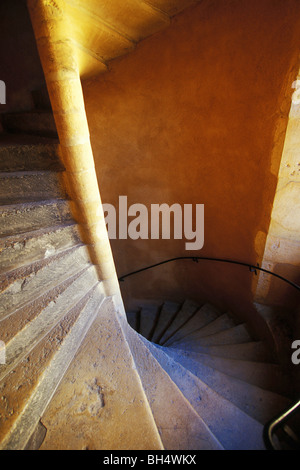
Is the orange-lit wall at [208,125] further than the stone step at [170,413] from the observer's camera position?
Yes

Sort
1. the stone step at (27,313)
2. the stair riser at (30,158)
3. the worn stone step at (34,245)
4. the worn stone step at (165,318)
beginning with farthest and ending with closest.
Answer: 1. the worn stone step at (165,318)
2. the stair riser at (30,158)
3. the worn stone step at (34,245)
4. the stone step at (27,313)

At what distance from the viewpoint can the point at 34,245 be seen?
1.85m

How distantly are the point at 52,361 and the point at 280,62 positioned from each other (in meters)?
2.89

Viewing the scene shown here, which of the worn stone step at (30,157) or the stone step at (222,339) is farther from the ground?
the worn stone step at (30,157)

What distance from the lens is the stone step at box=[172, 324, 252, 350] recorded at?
124 inches

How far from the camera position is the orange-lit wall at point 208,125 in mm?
2053

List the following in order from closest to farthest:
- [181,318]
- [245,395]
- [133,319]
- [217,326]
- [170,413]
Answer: [170,413], [245,395], [217,326], [181,318], [133,319]

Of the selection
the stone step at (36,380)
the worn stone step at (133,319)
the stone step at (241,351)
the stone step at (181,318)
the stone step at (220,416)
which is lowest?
the worn stone step at (133,319)

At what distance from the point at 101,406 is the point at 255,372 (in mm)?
1932

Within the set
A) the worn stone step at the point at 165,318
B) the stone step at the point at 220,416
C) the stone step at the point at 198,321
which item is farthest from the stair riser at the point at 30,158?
the worn stone step at the point at 165,318

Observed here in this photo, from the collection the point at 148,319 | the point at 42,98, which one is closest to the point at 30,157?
the point at 42,98

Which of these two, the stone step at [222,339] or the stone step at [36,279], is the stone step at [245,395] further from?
the stone step at [36,279]

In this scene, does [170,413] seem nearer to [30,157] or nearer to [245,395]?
[245,395]

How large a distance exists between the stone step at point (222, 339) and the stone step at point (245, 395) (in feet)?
1.92
